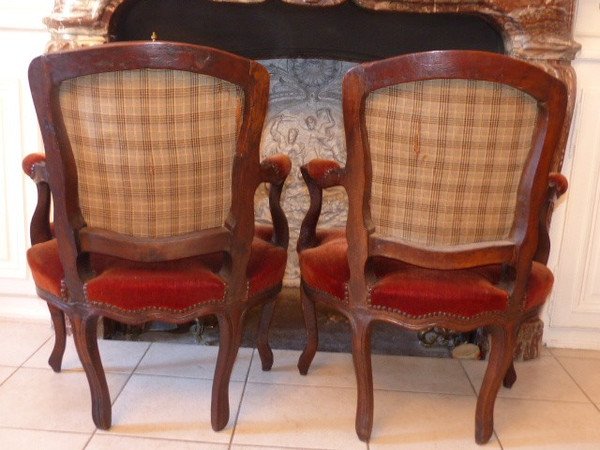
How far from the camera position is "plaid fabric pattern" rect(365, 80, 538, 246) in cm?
132

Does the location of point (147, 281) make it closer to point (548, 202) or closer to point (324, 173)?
point (324, 173)

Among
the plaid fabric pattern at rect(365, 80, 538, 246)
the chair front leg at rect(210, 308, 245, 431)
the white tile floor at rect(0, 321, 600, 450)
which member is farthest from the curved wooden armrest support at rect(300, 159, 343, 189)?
the white tile floor at rect(0, 321, 600, 450)

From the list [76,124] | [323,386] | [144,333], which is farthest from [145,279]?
[144,333]

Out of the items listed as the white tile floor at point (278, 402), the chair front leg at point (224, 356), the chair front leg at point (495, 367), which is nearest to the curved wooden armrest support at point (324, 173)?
the chair front leg at point (224, 356)

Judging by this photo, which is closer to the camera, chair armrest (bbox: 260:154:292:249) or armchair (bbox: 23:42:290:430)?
armchair (bbox: 23:42:290:430)

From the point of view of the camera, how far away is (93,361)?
1.52m

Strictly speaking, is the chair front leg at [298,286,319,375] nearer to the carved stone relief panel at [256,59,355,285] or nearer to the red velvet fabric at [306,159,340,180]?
the red velvet fabric at [306,159,340,180]

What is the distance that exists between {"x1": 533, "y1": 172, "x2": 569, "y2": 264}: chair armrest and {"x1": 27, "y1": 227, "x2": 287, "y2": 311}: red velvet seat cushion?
34.9 inches

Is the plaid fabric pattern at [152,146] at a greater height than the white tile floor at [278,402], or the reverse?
the plaid fabric pattern at [152,146]

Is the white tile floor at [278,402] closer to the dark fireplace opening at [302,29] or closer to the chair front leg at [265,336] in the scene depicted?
the chair front leg at [265,336]

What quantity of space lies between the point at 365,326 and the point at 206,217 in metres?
0.51

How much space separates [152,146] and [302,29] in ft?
3.71

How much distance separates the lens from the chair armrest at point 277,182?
1631 millimetres

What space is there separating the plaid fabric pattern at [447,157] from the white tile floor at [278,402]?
24.5 inches
